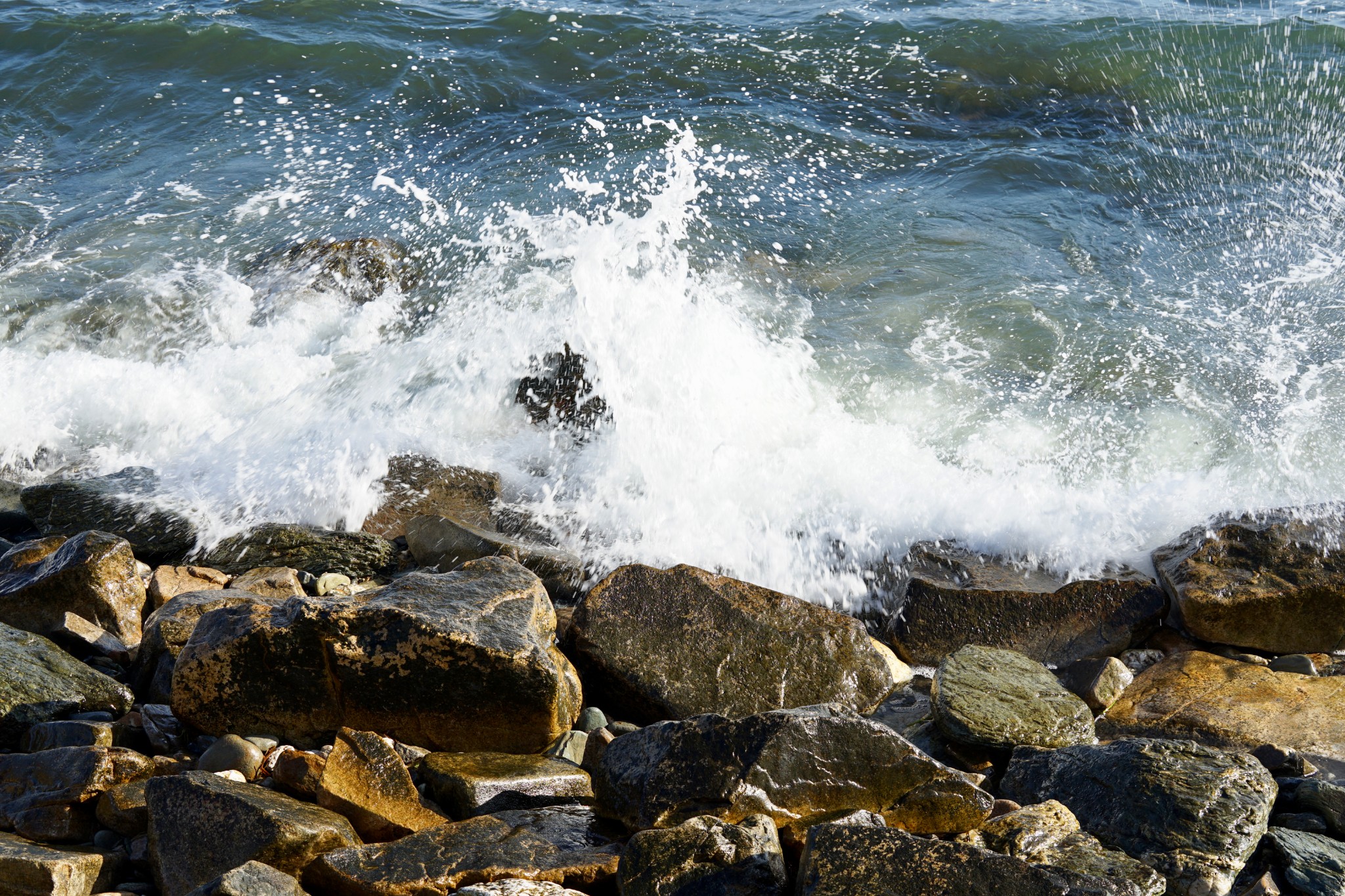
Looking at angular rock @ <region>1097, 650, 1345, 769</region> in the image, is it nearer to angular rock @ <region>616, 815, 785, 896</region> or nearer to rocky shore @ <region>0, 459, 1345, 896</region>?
rocky shore @ <region>0, 459, 1345, 896</region>

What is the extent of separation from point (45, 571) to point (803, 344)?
4.00 meters

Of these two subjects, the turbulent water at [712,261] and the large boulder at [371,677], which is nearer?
the large boulder at [371,677]

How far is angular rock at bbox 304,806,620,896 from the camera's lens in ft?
7.34

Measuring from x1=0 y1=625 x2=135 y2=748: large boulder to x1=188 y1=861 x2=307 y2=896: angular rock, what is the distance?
3.51ft

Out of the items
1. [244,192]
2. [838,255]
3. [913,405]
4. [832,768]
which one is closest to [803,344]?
[913,405]

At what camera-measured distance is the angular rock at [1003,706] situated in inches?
121

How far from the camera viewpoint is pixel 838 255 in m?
7.13

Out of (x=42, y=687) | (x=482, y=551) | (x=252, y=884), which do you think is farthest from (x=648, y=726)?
(x=42, y=687)

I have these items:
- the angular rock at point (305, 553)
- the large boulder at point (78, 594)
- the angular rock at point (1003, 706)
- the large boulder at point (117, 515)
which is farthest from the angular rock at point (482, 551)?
the angular rock at point (1003, 706)

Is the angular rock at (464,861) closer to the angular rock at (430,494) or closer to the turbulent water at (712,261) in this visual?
the turbulent water at (712,261)

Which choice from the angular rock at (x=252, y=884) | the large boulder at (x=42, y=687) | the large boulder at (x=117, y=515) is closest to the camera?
the angular rock at (x=252, y=884)

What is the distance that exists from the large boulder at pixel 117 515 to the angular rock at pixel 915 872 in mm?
3138

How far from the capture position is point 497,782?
2.70 metres

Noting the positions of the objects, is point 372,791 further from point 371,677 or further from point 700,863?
point 700,863
